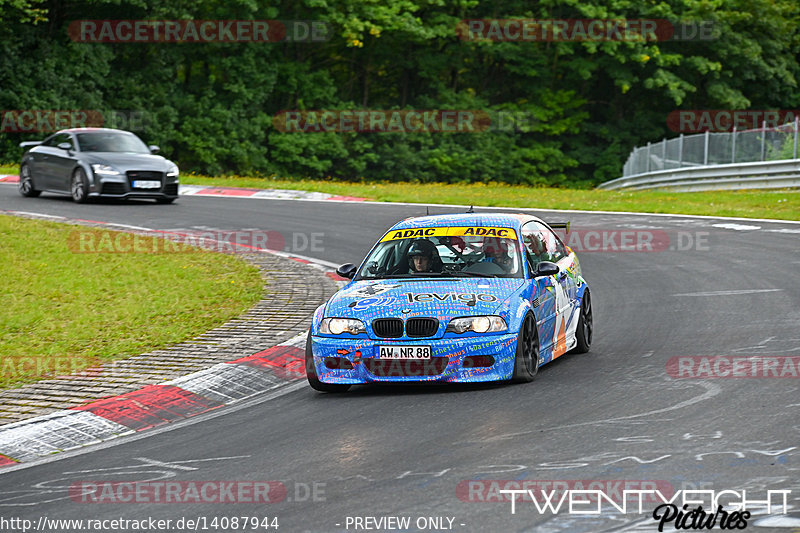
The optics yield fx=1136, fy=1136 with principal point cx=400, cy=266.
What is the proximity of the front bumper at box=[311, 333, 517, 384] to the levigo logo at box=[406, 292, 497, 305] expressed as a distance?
0.36m

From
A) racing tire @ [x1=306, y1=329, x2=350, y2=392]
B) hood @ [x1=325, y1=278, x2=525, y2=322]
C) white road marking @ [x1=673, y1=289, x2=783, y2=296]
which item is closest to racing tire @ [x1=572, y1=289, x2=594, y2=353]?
hood @ [x1=325, y1=278, x2=525, y2=322]

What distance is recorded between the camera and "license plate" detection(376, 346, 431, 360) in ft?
28.9

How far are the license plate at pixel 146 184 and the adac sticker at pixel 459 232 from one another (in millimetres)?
14608

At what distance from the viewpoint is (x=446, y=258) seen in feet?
33.0

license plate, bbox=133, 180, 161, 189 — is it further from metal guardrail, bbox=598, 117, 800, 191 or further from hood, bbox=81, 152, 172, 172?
metal guardrail, bbox=598, 117, 800, 191

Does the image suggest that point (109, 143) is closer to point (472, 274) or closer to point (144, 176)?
point (144, 176)

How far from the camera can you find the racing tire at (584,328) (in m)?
10.6

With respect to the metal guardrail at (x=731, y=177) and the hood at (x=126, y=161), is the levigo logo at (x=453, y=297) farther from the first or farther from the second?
the metal guardrail at (x=731, y=177)

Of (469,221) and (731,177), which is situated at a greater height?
(469,221)

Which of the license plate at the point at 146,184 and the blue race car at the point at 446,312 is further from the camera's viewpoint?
the license plate at the point at 146,184

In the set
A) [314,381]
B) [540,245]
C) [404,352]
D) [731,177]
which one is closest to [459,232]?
[540,245]

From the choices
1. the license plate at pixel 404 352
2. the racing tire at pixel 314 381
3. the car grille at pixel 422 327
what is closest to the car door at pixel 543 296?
the car grille at pixel 422 327

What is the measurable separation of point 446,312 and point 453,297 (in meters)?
0.25

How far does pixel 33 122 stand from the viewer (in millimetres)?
42094
